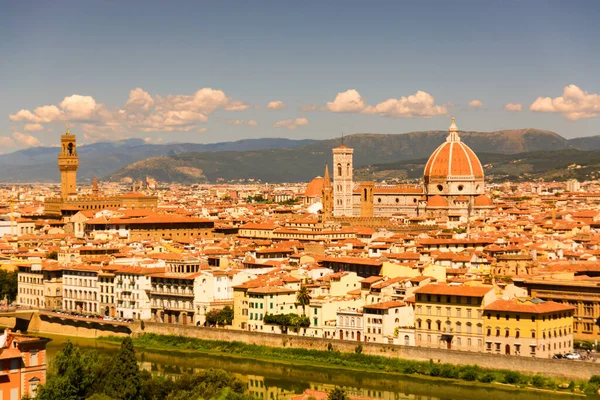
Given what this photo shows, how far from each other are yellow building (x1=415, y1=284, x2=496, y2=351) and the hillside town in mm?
45

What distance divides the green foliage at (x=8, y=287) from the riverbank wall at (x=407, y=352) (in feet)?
39.0

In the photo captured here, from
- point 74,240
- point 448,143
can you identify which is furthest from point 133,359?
point 448,143

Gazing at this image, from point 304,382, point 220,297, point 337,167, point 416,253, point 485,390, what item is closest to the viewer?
point 485,390

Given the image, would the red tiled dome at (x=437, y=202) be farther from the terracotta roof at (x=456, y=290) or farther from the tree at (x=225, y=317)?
the terracotta roof at (x=456, y=290)

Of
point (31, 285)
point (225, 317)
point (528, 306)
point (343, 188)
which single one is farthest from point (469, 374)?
point (343, 188)

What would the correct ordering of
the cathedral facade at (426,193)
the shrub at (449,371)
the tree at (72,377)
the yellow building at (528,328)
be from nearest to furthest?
the tree at (72,377) < the yellow building at (528,328) < the shrub at (449,371) < the cathedral facade at (426,193)

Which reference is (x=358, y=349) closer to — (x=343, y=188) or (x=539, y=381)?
(x=539, y=381)

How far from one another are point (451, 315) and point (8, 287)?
90.6ft

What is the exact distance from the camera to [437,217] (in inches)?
3652

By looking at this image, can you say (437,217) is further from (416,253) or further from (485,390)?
(485,390)

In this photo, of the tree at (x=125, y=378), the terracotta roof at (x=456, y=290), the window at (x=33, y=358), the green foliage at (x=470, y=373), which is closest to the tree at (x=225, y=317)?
the terracotta roof at (x=456, y=290)

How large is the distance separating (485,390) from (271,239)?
133 ft

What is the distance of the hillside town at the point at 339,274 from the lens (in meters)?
43.2

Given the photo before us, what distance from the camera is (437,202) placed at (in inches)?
3831
